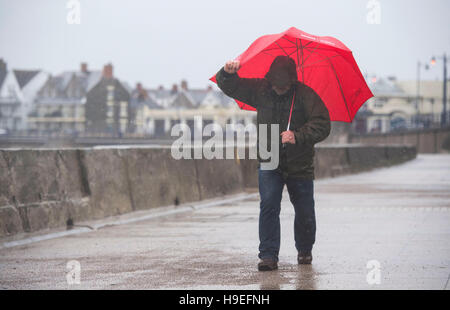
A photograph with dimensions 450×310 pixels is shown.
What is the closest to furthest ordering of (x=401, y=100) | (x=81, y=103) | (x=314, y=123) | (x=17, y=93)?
(x=314, y=123), (x=81, y=103), (x=17, y=93), (x=401, y=100)

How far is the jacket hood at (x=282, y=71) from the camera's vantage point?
25.1 ft

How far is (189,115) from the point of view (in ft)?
517

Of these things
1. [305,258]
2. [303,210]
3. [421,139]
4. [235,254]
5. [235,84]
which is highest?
[235,84]

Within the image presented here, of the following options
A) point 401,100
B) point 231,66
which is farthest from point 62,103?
point 231,66

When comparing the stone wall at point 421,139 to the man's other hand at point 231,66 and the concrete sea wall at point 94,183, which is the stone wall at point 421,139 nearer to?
the concrete sea wall at point 94,183

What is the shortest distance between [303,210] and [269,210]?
0.33 m

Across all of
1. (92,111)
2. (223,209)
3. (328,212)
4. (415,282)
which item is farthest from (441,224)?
(92,111)

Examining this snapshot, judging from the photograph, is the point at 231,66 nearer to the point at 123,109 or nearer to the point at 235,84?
the point at 235,84

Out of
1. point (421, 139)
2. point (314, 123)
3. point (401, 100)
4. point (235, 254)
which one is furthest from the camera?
point (401, 100)

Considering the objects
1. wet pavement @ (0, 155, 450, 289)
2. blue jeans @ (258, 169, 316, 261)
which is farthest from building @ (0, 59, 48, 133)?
blue jeans @ (258, 169, 316, 261)

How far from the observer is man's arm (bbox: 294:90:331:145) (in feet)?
25.2

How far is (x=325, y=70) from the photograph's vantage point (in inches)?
329

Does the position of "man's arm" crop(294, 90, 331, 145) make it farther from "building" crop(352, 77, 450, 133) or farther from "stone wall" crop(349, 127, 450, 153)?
"building" crop(352, 77, 450, 133)

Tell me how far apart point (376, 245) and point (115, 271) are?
9.56 ft
